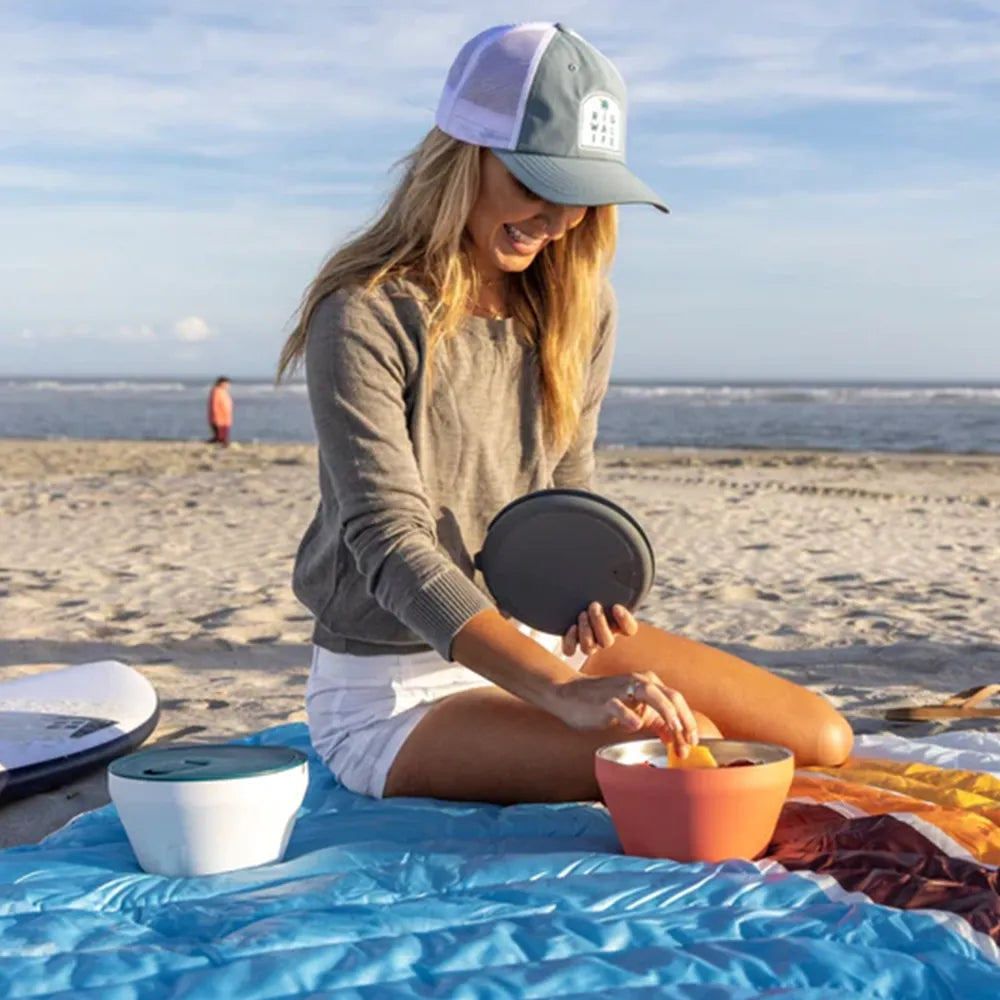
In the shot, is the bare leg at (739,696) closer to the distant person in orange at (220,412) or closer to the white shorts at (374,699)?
the white shorts at (374,699)

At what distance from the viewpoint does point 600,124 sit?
2.66 metres

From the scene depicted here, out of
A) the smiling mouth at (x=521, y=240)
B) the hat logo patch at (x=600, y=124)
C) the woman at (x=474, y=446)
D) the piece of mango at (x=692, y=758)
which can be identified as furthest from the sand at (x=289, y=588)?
the hat logo patch at (x=600, y=124)

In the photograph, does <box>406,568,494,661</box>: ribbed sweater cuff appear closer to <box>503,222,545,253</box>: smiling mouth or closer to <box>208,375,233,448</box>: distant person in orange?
<box>503,222,545,253</box>: smiling mouth

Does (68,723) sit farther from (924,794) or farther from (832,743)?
(924,794)

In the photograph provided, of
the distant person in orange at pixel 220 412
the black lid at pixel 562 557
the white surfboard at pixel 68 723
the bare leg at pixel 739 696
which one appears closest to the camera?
the black lid at pixel 562 557

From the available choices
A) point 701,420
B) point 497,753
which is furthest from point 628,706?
point 701,420

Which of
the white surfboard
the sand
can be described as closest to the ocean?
the sand

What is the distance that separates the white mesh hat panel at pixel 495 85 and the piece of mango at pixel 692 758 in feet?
3.83

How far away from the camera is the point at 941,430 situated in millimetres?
25766

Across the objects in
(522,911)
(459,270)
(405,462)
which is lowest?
(522,911)

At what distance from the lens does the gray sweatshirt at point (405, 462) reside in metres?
2.60

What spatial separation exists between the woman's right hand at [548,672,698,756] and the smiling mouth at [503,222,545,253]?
36.6 inches

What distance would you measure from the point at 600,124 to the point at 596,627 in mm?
979

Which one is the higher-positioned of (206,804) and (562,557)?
(562,557)
